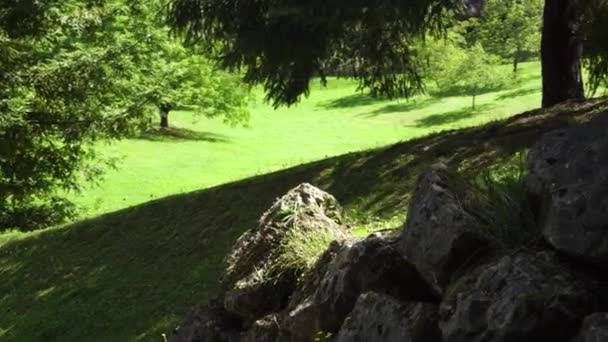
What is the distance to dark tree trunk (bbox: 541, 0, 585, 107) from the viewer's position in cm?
1170

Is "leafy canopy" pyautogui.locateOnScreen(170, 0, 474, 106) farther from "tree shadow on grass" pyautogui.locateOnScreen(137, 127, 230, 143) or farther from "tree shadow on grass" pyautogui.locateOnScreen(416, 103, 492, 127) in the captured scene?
"tree shadow on grass" pyautogui.locateOnScreen(416, 103, 492, 127)

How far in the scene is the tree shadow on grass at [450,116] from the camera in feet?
164

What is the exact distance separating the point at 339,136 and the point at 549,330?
45384 mm

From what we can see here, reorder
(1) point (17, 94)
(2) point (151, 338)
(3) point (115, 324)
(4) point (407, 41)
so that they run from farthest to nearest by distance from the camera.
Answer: (1) point (17, 94)
(4) point (407, 41)
(3) point (115, 324)
(2) point (151, 338)

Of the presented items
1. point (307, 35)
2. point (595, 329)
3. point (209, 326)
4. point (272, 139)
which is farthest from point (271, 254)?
point (272, 139)

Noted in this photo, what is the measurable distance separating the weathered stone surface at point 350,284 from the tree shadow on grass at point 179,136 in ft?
126

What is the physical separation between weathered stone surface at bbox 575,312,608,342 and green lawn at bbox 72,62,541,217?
19186mm

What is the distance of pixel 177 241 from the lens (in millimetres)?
12078

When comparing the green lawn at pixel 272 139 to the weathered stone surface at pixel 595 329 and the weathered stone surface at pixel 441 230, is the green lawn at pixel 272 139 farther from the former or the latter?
the weathered stone surface at pixel 595 329

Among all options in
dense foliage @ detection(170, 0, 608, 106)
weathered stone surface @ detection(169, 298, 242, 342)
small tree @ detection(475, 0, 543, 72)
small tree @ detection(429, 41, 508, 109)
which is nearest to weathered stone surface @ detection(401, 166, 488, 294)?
weathered stone surface @ detection(169, 298, 242, 342)

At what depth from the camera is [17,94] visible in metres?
16.9

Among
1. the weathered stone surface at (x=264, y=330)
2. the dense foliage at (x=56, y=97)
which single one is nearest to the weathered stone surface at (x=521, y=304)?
the weathered stone surface at (x=264, y=330)

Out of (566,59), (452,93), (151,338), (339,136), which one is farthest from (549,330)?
(452,93)

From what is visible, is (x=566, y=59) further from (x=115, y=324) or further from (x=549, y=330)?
(x=549, y=330)
